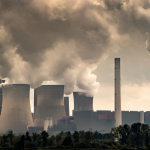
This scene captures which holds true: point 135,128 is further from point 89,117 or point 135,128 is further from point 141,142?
point 89,117

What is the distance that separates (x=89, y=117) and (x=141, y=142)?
72269 millimetres

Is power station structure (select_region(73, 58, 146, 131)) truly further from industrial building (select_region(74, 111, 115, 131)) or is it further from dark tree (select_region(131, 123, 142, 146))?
dark tree (select_region(131, 123, 142, 146))

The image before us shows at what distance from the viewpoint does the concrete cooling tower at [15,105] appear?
4094 inches

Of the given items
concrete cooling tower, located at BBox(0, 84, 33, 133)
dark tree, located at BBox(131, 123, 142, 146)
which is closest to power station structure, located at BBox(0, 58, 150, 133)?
concrete cooling tower, located at BBox(0, 84, 33, 133)

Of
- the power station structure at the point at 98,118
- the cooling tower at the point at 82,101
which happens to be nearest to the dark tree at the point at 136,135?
the power station structure at the point at 98,118

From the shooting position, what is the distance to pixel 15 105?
103688mm

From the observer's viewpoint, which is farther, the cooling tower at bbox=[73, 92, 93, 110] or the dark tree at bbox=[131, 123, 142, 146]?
the cooling tower at bbox=[73, 92, 93, 110]

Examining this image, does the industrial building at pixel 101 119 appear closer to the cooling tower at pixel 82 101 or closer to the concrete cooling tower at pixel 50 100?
the cooling tower at pixel 82 101

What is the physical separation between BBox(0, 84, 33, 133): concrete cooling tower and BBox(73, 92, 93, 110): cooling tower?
32.0m

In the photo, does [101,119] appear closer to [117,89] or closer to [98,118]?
[98,118]

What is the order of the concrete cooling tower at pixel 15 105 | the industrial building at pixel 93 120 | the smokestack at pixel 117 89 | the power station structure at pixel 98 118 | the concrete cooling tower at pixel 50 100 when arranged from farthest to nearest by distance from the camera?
the industrial building at pixel 93 120 → the power station structure at pixel 98 118 → the concrete cooling tower at pixel 50 100 → the smokestack at pixel 117 89 → the concrete cooling tower at pixel 15 105

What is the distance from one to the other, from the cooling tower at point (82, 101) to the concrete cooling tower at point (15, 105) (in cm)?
3196

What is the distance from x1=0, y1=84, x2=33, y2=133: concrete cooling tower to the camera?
104000 mm

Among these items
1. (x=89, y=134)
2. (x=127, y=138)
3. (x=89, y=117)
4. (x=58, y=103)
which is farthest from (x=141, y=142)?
(x=89, y=117)
